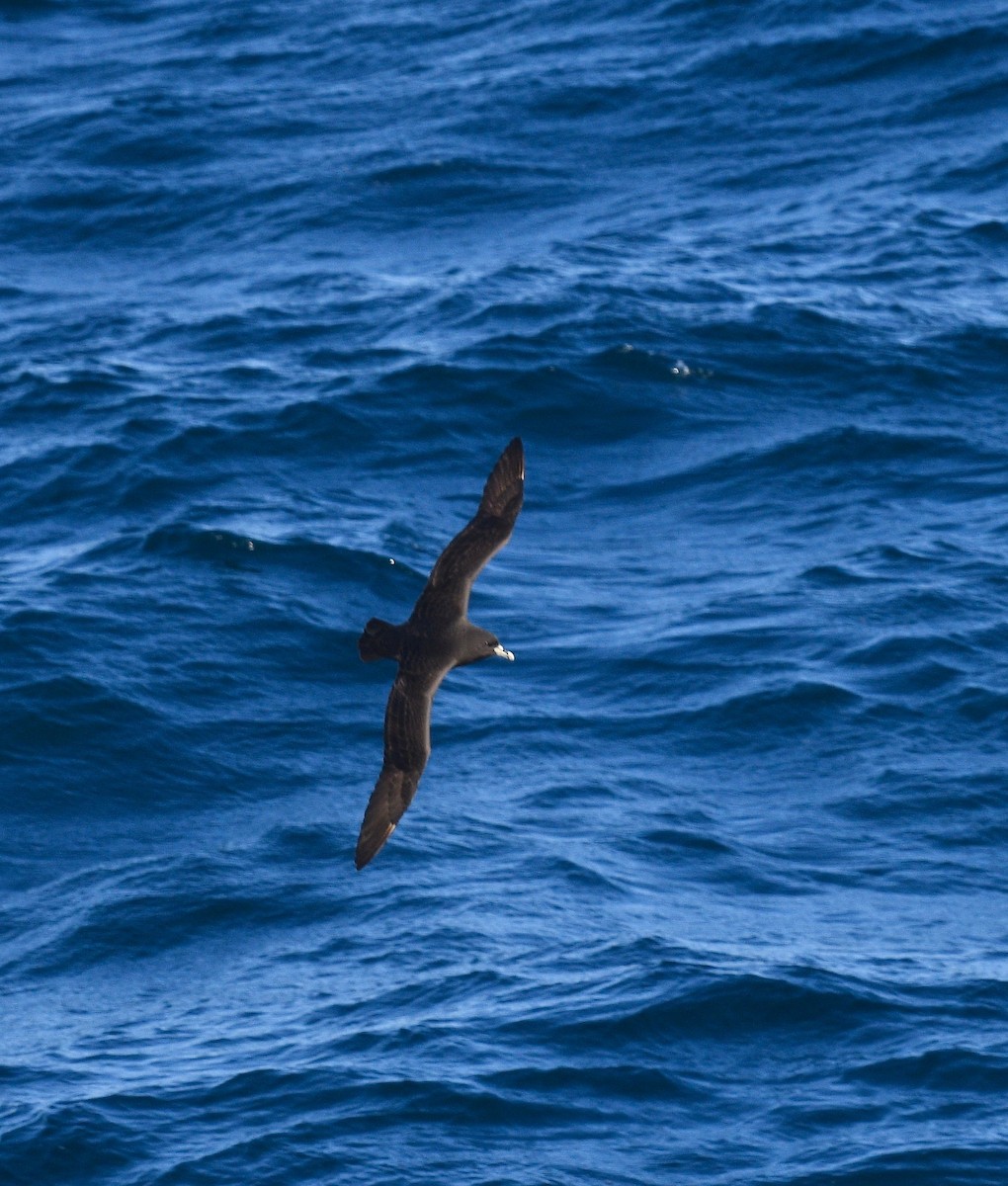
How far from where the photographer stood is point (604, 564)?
32969 millimetres

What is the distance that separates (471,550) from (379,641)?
100cm

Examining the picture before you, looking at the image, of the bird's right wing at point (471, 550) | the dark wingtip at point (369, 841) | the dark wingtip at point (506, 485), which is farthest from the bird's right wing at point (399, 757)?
the dark wingtip at point (506, 485)

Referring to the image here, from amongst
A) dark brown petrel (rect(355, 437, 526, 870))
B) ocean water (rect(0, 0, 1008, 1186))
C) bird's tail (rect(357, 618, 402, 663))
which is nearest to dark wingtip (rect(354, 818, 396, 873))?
dark brown petrel (rect(355, 437, 526, 870))

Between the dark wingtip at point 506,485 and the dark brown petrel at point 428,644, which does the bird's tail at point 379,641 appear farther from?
the dark wingtip at point 506,485

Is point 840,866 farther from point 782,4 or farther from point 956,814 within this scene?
point 782,4

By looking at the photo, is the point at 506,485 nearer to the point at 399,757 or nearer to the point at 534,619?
the point at 399,757

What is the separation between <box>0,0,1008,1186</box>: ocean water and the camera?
26438 mm

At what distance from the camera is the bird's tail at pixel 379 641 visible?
18.8 metres

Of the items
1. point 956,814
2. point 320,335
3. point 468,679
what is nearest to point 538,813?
point 468,679

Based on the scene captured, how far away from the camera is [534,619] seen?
31.9m

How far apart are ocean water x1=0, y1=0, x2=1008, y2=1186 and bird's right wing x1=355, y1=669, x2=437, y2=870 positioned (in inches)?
264

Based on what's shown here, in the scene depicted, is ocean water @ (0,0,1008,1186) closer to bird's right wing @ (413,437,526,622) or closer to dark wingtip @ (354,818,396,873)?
dark wingtip @ (354,818,396,873)

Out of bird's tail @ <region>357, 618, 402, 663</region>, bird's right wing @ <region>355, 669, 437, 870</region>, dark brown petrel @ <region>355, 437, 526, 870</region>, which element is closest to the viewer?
bird's tail @ <region>357, 618, 402, 663</region>

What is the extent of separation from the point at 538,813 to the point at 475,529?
11154mm
